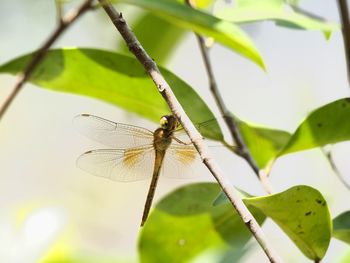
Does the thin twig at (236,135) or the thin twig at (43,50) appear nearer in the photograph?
the thin twig at (43,50)

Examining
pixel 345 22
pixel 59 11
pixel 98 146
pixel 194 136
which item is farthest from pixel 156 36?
pixel 98 146

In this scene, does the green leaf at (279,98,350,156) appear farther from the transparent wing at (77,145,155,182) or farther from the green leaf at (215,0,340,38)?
the transparent wing at (77,145,155,182)

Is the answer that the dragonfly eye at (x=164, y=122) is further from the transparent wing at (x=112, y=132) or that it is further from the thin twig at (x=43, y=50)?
the thin twig at (x=43, y=50)

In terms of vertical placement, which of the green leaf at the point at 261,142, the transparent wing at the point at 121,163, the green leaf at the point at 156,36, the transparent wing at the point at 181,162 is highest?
the green leaf at the point at 156,36

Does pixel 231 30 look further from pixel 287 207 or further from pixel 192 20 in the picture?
A: pixel 287 207

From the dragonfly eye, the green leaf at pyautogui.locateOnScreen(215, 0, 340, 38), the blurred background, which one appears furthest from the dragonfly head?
the green leaf at pyautogui.locateOnScreen(215, 0, 340, 38)

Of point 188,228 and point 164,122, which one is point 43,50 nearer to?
point 164,122

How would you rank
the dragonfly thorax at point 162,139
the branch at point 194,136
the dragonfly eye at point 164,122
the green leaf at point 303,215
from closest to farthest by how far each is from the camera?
the branch at point 194,136
the green leaf at point 303,215
the dragonfly eye at point 164,122
the dragonfly thorax at point 162,139

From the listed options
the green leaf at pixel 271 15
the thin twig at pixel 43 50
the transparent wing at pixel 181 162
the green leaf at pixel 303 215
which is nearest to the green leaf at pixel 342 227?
the green leaf at pixel 303 215
